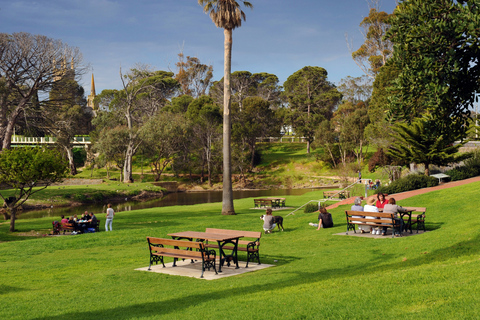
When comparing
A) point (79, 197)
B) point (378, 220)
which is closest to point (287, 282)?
point (378, 220)

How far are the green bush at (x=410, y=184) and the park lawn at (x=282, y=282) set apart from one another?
10.9m

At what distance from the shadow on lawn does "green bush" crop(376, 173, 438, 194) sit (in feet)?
53.7

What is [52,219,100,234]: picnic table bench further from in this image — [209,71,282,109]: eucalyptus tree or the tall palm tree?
[209,71,282,109]: eucalyptus tree

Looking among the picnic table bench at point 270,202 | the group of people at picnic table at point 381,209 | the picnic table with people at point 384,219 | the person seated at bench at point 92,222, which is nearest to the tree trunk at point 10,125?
the person seated at bench at point 92,222

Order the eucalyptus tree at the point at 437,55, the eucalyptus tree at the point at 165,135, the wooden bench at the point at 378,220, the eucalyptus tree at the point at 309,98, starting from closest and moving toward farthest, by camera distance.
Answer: the eucalyptus tree at the point at 437,55 → the wooden bench at the point at 378,220 → the eucalyptus tree at the point at 165,135 → the eucalyptus tree at the point at 309,98

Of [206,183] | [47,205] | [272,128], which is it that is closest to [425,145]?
[47,205]

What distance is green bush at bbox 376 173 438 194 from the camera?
27.1 m

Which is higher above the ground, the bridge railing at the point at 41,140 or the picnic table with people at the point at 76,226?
the bridge railing at the point at 41,140

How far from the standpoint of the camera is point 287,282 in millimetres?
9008

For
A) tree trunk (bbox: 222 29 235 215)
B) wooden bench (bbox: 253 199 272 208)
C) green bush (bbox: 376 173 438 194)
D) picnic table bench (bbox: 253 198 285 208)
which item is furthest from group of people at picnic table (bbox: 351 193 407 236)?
wooden bench (bbox: 253 199 272 208)

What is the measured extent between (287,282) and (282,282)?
0.13 metres

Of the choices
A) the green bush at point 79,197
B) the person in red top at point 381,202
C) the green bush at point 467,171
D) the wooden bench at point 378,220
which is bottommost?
the green bush at point 79,197

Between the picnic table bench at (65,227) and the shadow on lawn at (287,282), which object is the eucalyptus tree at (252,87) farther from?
the shadow on lawn at (287,282)

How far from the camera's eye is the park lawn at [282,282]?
657 cm
